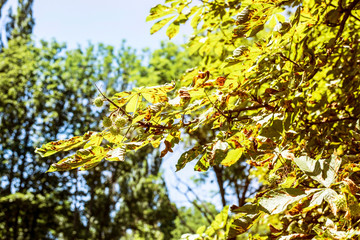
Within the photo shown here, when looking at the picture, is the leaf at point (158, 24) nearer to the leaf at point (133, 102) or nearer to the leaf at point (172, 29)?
the leaf at point (172, 29)

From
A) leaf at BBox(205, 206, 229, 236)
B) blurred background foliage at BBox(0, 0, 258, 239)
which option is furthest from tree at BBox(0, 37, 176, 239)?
leaf at BBox(205, 206, 229, 236)

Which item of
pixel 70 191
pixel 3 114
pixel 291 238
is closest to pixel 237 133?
pixel 291 238

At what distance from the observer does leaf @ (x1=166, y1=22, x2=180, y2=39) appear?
1711 mm

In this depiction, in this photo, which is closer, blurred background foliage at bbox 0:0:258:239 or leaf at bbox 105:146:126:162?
leaf at bbox 105:146:126:162

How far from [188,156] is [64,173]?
11.8m

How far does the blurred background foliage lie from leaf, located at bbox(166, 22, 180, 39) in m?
9.14

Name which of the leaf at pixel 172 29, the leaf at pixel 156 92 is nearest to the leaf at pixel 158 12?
the leaf at pixel 172 29

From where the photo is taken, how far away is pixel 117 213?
42.3ft

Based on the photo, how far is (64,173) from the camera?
1201 cm

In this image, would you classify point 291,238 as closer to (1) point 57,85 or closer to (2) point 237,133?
(2) point 237,133

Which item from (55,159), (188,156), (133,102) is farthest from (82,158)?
(55,159)

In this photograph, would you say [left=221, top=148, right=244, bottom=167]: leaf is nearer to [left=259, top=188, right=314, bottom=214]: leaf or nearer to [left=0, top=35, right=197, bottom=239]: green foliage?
[left=259, top=188, right=314, bottom=214]: leaf

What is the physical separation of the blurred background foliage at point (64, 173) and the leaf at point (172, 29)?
30.0 ft

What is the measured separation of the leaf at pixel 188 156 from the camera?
1.15m
